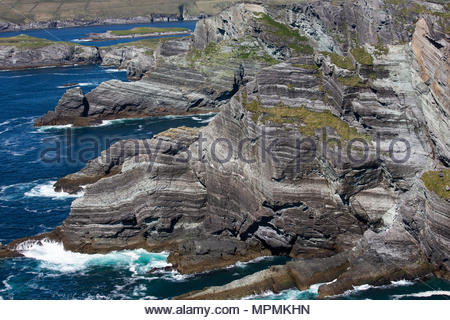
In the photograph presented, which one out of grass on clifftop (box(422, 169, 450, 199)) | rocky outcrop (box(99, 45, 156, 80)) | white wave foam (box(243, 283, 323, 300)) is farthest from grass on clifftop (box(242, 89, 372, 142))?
rocky outcrop (box(99, 45, 156, 80))

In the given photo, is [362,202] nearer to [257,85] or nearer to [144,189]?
[257,85]

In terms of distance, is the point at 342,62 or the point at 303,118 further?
the point at 342,62

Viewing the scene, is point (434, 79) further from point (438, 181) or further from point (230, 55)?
point (230, 55)

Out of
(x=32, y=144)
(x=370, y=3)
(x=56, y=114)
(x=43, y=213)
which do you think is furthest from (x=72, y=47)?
(x=43, y=213)

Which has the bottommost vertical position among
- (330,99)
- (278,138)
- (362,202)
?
(362,202)

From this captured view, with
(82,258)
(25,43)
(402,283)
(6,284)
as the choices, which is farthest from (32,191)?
(25,43)

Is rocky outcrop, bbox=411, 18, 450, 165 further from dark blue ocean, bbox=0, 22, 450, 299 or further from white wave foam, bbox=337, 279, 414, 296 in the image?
dark blue ocean, bbox=0, 22, 450, 299
